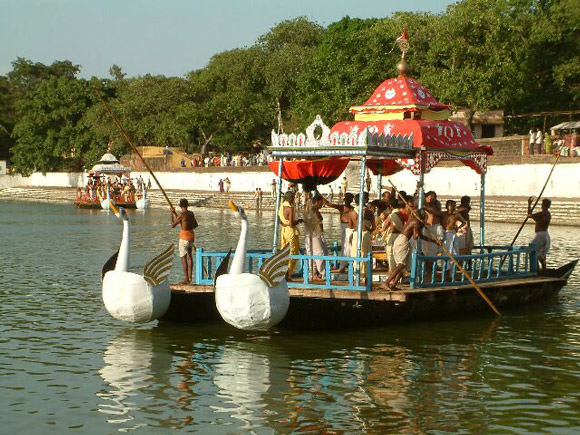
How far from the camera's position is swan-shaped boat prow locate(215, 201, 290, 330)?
13344 mm

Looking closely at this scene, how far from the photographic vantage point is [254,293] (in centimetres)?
1334

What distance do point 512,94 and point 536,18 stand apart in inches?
181

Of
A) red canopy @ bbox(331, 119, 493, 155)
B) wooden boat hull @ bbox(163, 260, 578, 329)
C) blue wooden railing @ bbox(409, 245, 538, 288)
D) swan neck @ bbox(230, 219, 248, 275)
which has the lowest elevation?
wooden boat hull @ bbox(163, 260, 578, 329)

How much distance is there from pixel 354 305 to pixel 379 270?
2.51 m

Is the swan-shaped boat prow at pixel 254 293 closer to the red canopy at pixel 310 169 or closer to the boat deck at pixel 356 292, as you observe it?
the boat deck at pixel 356 292

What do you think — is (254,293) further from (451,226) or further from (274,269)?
(451,226)

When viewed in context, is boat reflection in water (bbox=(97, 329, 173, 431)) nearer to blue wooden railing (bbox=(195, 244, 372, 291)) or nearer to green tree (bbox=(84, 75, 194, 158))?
blue wooden railing (bbox=(195, 244, 372, 291))

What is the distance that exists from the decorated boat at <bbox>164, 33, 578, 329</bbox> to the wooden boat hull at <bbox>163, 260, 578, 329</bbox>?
15 millimetres

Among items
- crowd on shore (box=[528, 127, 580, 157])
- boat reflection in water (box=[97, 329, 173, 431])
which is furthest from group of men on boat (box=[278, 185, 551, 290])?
crowd on shore (box=[528, 127, 580, 157])

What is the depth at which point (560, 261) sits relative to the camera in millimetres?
24938

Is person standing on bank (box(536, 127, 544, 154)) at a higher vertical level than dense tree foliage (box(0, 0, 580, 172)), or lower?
lower

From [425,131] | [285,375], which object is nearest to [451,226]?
[425,131]

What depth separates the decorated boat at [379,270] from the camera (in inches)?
564

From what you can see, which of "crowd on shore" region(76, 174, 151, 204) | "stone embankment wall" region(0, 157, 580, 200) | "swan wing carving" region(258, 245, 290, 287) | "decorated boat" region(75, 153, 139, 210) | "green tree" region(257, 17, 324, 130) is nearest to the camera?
"swan wing carving" region(258, 245, 290, 287)
